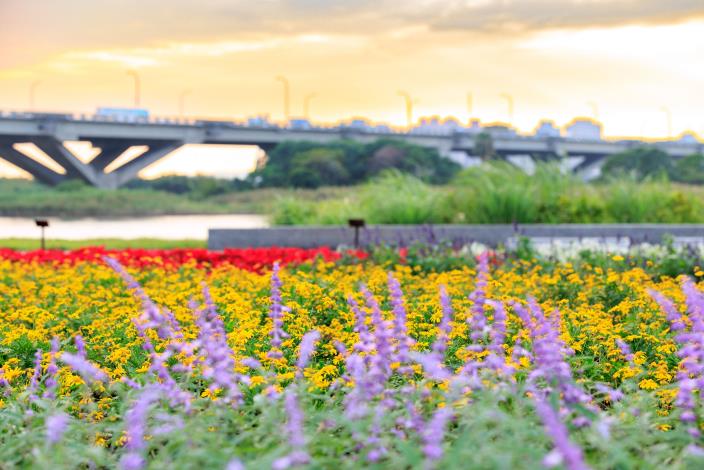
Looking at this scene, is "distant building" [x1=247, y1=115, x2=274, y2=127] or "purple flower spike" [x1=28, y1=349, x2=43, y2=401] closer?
"purple flower spike" [x1=28, y1=349, x2=43, y2=401]

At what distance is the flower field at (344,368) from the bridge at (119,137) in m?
55.2

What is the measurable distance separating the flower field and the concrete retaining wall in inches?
135

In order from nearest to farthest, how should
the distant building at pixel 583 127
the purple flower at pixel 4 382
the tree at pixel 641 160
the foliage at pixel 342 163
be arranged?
the purple flower at pixel 4 382 < the foliage at pixel 342 163 < the tree at pixel 641 160 < the distant building at pixel 583 127

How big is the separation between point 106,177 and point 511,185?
56.6 m

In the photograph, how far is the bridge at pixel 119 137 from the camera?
208ft

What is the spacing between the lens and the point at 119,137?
218ft

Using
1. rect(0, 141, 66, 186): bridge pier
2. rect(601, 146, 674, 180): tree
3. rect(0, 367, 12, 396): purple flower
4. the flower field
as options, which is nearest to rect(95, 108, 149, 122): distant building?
rect(0, 141, 66, 186): bridge pier

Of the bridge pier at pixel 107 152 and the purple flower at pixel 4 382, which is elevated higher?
the bridge pier at pixel 107 152

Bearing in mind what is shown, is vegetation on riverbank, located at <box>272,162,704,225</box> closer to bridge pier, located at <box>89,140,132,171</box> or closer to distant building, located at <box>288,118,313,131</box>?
bridge pier, located at <box>89,140,132,171</box>

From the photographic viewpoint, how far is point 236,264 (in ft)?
37.1

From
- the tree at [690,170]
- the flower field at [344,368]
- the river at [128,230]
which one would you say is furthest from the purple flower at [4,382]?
the tree at [690,170]

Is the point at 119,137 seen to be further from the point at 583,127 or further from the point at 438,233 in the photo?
the point at 583,127

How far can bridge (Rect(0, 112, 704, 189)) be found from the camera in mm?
63438

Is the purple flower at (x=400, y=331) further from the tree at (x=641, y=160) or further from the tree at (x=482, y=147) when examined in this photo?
the tree at (x=482, y=147)
